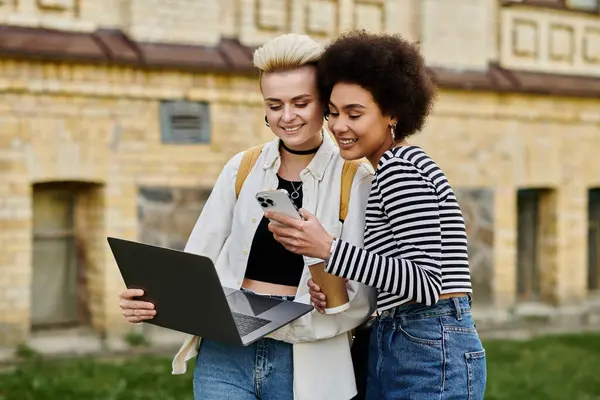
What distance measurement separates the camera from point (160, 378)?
743 cm

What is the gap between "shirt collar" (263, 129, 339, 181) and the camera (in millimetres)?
3342

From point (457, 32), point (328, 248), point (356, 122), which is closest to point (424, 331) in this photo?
point (328, 248)

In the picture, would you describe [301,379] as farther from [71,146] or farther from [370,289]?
[71,146]

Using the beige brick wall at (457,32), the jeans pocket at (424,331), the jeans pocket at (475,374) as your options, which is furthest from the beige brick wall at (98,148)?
the jeans pocket at (475,374)

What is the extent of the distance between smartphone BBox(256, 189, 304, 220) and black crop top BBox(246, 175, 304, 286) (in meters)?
0.50

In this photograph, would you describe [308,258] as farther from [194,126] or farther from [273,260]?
[194,126]

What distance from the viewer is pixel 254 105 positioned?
9.43m

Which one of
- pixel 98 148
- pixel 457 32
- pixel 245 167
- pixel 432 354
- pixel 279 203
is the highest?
pixel 457 32

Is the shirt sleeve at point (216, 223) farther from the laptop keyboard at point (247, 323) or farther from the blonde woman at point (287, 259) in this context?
the laptop keyboard at point (247, 323)

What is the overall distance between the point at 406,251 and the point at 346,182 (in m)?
0.49

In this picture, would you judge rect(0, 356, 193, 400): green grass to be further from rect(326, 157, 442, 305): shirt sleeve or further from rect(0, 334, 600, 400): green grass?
rect(326, 157, 442, 305): shirt sleeve

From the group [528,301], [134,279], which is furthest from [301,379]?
[528,301]

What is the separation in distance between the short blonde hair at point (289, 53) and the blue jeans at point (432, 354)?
929 mm

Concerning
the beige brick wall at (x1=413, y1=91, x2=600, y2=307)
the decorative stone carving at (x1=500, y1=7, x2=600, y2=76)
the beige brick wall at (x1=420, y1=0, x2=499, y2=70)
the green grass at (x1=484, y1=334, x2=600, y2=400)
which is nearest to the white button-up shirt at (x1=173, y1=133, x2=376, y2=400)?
the green grass at (x1=484, y1=334, x2=600, y2=400)
